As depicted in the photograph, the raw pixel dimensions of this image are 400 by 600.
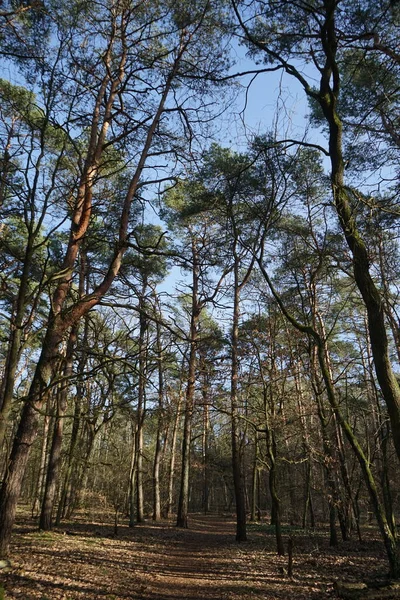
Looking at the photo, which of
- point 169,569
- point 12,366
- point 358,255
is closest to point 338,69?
point 358,255

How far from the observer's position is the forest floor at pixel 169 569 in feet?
17.6

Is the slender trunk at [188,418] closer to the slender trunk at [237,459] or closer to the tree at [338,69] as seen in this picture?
the slender trunk at [237,459]

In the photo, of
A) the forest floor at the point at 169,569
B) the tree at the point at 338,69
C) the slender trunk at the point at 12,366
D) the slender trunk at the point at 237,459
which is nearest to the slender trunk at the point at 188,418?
the slender trunk at the point at 237,459

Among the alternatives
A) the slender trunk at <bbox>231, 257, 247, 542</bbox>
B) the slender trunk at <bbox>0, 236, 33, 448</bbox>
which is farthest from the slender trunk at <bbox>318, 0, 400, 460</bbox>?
the slender trunk at <bbox>231, 257, 247, 542</bbox>

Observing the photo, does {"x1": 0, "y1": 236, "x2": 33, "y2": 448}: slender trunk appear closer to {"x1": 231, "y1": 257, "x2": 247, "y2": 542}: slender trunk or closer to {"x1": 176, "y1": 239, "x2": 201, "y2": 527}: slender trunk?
{"x1": 231, "y1": 257, "x2": 247, "y2": 542}: slender trunk

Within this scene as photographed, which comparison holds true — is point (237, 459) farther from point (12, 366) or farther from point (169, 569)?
point (12, 366)

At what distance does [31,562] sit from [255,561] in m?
4.73

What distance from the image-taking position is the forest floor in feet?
17.6

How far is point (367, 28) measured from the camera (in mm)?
5766

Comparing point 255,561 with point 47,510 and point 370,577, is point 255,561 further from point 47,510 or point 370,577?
point 47,510

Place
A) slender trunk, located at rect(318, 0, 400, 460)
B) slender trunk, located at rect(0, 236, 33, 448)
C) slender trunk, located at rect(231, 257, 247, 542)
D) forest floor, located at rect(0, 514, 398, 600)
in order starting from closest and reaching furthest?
slender trunk, located at rect(0, 236, 33, 448)
slender trunk, located at rect(318, 0, 400, 460)
forest floor, located at rect(0, 514, 398, 600)
slender trunk, located at rect(231, 257, 247, 542)

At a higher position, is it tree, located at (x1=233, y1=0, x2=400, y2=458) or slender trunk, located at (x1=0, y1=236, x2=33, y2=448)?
tree, located at (x1=233, y1=0, x2=400, y2=458)

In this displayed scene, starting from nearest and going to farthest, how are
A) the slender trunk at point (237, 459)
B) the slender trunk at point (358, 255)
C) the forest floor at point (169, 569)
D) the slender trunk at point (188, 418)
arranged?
the slender trunk at point (358, 255), the forest floor at point (169, 569), the slender trunk at point (237, 459), the slender trunk at point (188, 418)

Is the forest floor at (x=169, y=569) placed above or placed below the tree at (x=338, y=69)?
below
